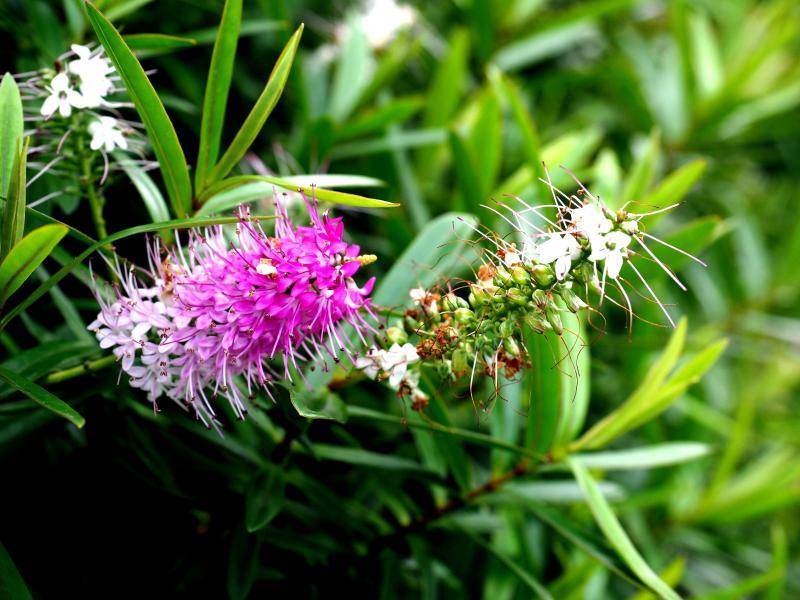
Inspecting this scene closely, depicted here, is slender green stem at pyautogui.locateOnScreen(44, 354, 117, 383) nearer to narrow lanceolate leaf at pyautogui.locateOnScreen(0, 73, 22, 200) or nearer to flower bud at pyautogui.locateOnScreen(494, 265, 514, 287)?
narrow lanceolate leaf at pyautogui.locateOnScreen(0, 73, 22, 200)

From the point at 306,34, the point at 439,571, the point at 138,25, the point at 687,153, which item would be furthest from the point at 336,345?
the point at 687,153

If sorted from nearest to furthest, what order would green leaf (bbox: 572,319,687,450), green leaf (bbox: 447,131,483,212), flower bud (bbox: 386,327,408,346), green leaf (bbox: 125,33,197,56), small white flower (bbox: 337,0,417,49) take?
flower bud (bbox: 386,327,408,346) → green leaf (bbox: 125,33,197,56) → green leaf (bbox: 572,319,687,450) → green leaf (bbox: 447,131,483,212) → small white flower (bbox: 337,0,417,49)

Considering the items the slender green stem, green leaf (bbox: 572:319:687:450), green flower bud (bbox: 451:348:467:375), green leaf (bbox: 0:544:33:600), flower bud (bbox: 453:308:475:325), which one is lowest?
green leaf (bbox: 572:319:687:450)

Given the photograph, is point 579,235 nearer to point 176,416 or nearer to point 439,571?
point 176,416

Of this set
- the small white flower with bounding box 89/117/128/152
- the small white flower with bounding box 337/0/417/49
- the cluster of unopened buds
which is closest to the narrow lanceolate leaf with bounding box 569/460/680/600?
the cluster of unopened buds

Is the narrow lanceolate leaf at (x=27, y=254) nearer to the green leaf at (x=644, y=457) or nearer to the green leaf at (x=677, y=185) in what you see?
the green leaf at (x=644, y=457)
